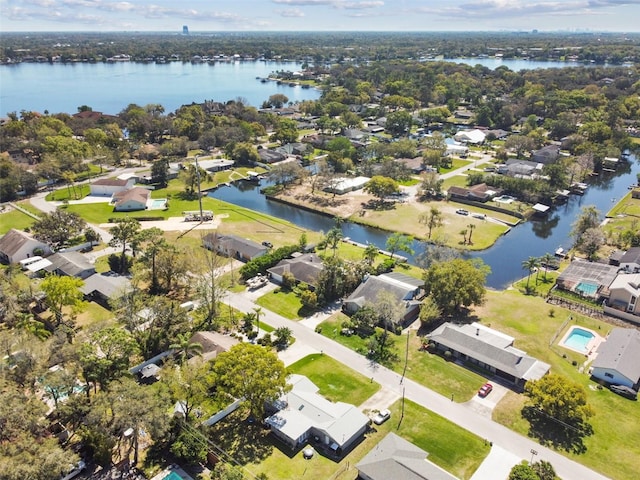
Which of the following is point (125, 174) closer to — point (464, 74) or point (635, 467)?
point (635, 467)

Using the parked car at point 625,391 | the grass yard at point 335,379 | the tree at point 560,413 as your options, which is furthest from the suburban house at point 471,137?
the tree at point 560,413

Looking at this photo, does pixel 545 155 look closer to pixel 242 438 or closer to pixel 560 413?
pixel 560 413

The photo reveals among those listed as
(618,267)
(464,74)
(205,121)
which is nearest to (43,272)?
(618,267)

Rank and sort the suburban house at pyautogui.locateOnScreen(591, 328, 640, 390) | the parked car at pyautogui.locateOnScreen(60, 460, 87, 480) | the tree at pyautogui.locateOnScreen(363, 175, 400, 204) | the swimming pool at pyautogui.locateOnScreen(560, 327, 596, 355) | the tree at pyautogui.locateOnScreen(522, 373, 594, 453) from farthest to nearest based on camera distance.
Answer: the tree at pyautogui.locateOnScreen(363, 175, 400, 204), the swimming pool at pyautogui.locateOnScreen(560, 327, 596, 355), the suburban house at pyautogui.locateOnScreen(591, 328, 640, 390), the tree at pyautogui.locateOnScreen(522, 373, 594, 453), the parked car at pyautogui.locateOnScreen(60, 460, 87, 480)

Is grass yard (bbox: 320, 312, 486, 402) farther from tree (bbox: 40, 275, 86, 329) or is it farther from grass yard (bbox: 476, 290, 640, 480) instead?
tree (bbox: 40, 275, 86, 329)

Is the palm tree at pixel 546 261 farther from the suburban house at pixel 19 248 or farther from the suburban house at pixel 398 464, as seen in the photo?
the suburban house at pixel 19 248

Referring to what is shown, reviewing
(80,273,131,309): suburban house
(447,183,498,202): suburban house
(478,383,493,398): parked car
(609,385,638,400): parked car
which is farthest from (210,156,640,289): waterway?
(80,273,131,309): suburban house
